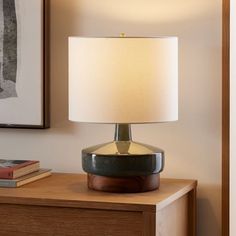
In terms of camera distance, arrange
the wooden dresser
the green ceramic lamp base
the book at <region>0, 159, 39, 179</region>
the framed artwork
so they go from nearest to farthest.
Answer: the wooden dresser < the green ceramic lamp base < the book at <region>0, 159, 39, 179</region> < the framed artwork

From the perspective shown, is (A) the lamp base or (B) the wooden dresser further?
(A) the lamp base

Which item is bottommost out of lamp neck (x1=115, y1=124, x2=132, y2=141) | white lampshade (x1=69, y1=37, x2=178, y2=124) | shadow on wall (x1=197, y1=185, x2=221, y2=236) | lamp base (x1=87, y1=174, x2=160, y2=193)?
shadow on wall (x1=197, y1=185, x2=221, y2=236)

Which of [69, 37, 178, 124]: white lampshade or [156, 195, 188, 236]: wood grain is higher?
[69, 37, 178, 124]: white lampshade

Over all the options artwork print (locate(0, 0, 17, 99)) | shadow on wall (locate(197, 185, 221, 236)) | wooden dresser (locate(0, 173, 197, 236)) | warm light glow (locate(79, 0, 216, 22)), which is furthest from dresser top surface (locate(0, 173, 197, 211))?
warm light glow (locate(79, 0, 216, 22))

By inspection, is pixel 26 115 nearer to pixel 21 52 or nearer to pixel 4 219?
pixel 21 52

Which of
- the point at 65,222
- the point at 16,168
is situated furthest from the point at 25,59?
the point at 65,222

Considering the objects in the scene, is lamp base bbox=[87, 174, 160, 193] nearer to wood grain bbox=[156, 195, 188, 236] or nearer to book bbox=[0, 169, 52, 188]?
wood grain bbox=[156, 195, 188, 236]

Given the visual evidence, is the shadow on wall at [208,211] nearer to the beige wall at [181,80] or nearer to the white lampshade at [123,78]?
the beige wall at [181,80]

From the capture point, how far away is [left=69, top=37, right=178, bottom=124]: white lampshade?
175 cm

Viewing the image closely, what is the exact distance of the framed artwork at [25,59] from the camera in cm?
215

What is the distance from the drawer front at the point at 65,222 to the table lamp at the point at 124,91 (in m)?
0.14

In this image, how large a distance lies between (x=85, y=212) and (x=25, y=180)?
0.98 ft

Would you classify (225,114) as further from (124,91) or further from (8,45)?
(8,45)

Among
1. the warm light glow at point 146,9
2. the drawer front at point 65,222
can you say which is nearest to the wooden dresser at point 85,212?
the drawer front at point 65,222
